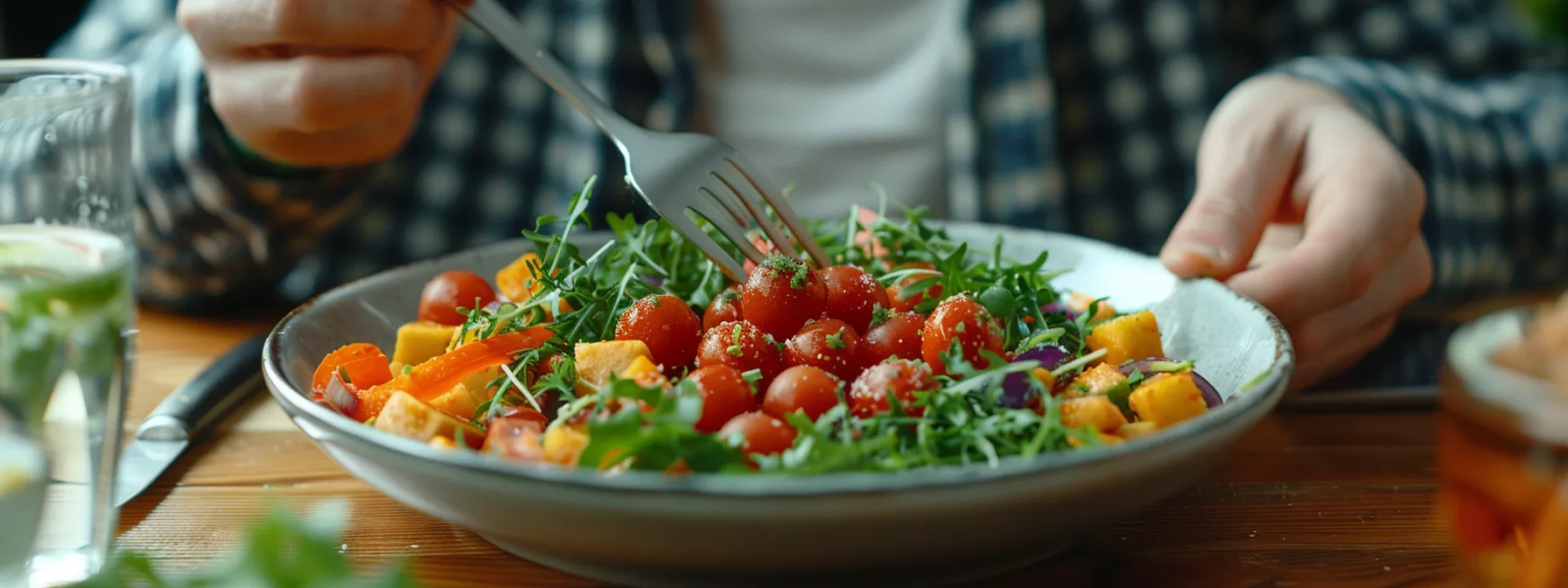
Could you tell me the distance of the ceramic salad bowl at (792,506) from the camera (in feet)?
1.80

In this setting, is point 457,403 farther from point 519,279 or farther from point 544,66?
point 544,66

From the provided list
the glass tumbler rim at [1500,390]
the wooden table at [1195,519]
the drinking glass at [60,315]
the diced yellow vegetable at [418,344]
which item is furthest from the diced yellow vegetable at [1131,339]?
the drinking glass at [60,315]

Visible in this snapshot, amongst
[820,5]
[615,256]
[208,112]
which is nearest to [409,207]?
[208,112]

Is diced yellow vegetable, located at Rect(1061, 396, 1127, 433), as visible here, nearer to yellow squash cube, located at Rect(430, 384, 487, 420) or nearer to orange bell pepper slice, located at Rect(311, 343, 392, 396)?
yellow squash cube, located at Rect(430, 384, 487, 420)

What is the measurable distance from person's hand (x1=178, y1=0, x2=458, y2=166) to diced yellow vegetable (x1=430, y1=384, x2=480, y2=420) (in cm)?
51

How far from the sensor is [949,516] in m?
0.57

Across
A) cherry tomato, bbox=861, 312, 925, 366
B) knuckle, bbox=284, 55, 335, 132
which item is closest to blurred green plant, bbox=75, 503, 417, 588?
cherry tomato, bbox=861, 312, 925, 366

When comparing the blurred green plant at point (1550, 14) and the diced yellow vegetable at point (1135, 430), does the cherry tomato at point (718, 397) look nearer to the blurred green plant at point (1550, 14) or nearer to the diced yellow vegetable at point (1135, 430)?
the diced yellow vegetable at point (1135, 430)

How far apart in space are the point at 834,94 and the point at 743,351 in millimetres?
1240

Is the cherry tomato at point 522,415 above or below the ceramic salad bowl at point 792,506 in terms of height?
below

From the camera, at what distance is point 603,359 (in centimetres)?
83

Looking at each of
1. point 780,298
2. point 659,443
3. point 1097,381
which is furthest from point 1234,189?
point 659,443

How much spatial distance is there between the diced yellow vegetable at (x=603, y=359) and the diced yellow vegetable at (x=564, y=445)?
0.13 metres

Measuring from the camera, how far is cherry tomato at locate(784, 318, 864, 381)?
0.83 metres
